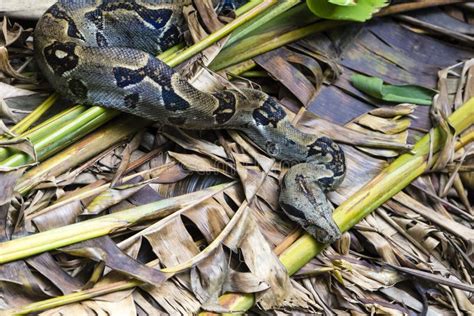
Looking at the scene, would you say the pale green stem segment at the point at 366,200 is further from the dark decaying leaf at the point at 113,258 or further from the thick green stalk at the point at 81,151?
the thick green stalk at the point at 81,151

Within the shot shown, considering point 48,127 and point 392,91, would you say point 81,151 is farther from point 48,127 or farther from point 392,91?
point 392,91

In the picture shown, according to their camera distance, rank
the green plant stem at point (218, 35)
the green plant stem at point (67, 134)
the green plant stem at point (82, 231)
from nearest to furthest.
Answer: the green plant stem at point (82, 231) → the green plant stem at point (67, 134) → the green plant stem at point (218, 35)

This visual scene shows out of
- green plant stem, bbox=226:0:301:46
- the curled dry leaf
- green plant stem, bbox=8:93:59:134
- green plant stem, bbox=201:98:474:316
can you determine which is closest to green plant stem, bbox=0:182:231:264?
green plant stem, bbox=201:98:474:316

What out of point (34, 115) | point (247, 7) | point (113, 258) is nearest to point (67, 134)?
point (34, 115)

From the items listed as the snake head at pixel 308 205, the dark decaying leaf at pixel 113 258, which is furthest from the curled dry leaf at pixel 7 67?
the snake head at pixel 308 205

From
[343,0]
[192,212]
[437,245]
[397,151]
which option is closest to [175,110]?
[192,212]

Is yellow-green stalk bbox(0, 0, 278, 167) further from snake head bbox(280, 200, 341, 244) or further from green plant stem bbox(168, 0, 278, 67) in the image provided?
snake head bbox(280, 200, 341, 244)
